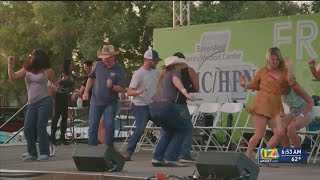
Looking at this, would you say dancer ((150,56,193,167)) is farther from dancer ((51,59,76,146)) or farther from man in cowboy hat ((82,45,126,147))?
dancer ((51,59,76,146))

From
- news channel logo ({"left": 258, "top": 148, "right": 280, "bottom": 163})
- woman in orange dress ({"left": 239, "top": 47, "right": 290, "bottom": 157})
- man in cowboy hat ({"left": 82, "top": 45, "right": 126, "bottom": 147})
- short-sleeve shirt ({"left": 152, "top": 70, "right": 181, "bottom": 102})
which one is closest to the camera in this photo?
woman in orange dress ({"left": 239, "top": 47, "right": 290, "bottom": 157})

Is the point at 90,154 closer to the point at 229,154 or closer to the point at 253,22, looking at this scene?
the point at 229,154

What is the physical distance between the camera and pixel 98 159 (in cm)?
743

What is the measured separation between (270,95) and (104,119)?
93.6 inches

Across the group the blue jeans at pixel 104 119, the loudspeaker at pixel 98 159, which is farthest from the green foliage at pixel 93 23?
the loudspeaker at pixel 98 159

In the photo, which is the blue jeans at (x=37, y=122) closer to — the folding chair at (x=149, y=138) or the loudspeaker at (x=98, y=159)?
the loudspeaker at (x=98, y=159)

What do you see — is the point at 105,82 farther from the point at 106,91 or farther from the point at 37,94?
the point at 37,94

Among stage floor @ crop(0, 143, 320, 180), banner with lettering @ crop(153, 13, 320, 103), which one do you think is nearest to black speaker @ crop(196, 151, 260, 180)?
stage floor @ crop(0, 143, 320, 180)

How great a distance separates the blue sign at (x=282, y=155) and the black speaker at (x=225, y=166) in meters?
1.89

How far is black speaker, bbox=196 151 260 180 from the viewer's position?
6.50 meters

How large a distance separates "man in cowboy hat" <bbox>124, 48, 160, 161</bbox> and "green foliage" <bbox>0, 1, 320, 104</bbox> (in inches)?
706

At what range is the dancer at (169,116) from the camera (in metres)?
8.28

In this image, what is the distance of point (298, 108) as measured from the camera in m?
9.75

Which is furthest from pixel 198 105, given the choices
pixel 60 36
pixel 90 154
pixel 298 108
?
pixel 60 36
